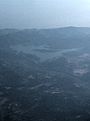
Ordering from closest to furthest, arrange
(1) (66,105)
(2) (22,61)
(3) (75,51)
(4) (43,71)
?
1. (1) (66,105)
2. (4) (43,71)
3. (2) (22,61)
4. (3) (75,51)

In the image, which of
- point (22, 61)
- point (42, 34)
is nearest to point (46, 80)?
point (22, 61)

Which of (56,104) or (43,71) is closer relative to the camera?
(56,104)

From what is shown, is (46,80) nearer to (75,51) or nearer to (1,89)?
(1,89)

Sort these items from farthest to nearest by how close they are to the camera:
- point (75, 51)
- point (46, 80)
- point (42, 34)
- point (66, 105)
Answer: point (42, 34) → point (75, 51) → point (46, 80) → point (66, 105)

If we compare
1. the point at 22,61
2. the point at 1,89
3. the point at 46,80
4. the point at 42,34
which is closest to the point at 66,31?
the point at 42,34

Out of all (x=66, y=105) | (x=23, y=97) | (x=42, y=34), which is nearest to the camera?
(x=66, y=105)

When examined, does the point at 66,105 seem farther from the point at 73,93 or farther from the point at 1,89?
the point at 1,89
